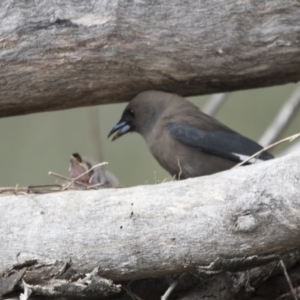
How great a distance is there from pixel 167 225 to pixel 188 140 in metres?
1.27

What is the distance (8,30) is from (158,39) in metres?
0.67

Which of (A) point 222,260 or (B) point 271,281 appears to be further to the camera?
(B) point 271,281

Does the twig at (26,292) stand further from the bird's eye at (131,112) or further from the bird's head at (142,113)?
the bird's eye at (131,112)

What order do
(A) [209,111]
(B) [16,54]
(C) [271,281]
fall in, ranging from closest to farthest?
1. (C) [271,281]
2. (B) [16,54]
3. (A) [209,111]

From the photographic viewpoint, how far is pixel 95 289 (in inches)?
149

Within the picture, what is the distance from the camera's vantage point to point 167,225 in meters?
3.76

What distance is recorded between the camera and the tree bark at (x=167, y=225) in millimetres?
3619

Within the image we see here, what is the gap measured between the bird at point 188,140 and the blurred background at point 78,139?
10.2ft

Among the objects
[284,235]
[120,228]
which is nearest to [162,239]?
[120,228]

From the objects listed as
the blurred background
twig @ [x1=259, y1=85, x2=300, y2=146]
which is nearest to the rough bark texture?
twig @ [x1=259, y1=85, x2=300, y2=146]

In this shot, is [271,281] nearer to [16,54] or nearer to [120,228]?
[120,228]

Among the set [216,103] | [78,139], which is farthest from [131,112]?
[78,139]

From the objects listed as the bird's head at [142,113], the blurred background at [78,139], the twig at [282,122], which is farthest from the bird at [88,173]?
the blurred background at [78,139]

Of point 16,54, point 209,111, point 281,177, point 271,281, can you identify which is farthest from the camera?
point 209,111
